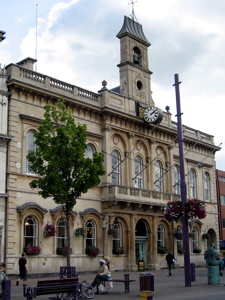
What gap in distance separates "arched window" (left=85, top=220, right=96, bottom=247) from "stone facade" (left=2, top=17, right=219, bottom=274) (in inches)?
2.7

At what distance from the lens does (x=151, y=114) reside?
119 ft

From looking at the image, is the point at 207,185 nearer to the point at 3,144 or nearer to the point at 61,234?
the point at 61,234

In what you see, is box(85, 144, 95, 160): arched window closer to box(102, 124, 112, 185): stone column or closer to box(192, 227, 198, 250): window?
box(102, 124, 112, 185): stone column

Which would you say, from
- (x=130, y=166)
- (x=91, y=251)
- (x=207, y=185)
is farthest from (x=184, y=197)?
(x=207, y=185)

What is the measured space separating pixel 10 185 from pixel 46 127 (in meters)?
7.68

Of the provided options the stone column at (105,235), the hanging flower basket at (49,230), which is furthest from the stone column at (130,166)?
the hanging flower basket at (49,230)

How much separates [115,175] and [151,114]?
5.90m

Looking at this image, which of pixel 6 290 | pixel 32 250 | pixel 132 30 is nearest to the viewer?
pixel 6 290

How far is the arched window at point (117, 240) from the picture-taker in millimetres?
32156

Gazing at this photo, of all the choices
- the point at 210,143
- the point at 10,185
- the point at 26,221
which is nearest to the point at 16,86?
the point at 10,185

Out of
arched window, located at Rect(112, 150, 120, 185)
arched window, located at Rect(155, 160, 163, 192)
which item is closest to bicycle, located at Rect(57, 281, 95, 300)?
arched window, located at Rect(112, 150, 120, 185)

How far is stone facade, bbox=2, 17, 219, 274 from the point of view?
27547 millimetres

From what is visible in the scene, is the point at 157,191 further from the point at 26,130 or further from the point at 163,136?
the point at 26,130

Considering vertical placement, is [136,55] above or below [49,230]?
above
